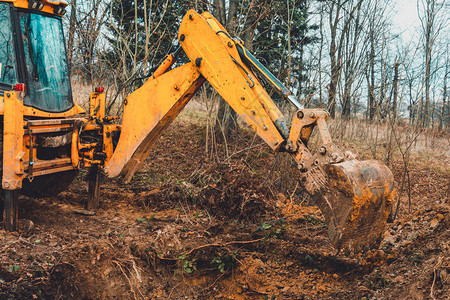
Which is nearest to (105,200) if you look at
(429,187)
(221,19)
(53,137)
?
(53,137)

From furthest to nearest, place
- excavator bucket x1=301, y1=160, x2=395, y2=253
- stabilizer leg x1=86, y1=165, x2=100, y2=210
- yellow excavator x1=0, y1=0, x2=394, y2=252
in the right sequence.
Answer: stabilizer leg x1=86, y1=165, x2=100, y2=210 → yellow excavator x1=0, y1=0, x2=394, y2=252 → excavator bucket x1=301, y1=160, x2=395, y2=253

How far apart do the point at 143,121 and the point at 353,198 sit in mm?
2872

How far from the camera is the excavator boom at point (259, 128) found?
3.30m

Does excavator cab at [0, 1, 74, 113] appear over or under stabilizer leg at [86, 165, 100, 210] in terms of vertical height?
over

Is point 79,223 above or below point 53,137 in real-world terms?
below

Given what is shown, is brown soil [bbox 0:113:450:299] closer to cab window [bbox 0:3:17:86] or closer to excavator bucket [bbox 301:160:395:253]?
excavator bucket [bbox 301:160:395:253]

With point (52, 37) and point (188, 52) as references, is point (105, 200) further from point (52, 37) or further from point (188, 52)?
point (188, 52)

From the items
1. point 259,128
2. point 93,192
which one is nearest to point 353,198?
point 259,128

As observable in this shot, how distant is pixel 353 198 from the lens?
10.5ft

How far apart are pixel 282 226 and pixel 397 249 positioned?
158cm

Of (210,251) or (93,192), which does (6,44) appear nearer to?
(93,192)

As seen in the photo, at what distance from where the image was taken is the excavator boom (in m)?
3.30

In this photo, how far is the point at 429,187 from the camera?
1023 cm

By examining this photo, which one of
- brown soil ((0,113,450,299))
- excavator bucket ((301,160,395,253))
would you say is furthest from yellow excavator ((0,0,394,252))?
brown soil ((0,113,450,299))
